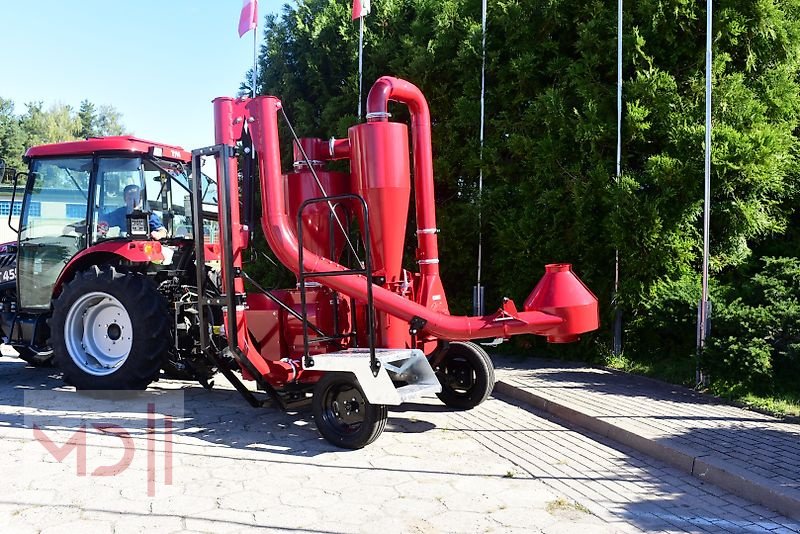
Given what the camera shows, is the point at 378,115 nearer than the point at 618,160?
Yes

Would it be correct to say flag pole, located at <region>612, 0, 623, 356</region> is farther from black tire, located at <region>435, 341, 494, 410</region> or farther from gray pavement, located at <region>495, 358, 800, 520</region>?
black tire, located at <region>435, 341, 494, 410</region>

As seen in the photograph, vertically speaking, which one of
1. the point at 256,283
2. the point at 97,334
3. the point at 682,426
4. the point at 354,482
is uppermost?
the point at 256,283

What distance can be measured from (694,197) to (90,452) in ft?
20.5

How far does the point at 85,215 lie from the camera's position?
7.25m

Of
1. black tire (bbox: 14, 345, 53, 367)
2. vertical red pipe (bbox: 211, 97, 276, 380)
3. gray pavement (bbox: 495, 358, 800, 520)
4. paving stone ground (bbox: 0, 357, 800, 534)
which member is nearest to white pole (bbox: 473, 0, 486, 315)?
gray pavement (bbox: 495, 358, 800, 520)

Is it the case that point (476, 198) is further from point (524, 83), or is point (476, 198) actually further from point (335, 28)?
point (335, 28)

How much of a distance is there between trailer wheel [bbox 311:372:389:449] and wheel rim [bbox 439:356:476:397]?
4.44 feet

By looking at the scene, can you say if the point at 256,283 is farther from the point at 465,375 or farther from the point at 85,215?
the point at 85,215

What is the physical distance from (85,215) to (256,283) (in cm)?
269

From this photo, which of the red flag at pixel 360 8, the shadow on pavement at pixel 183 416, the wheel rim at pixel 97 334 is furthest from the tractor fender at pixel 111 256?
the red flag at pixel 360 8

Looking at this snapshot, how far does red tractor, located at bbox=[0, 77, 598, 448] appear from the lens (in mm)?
5266

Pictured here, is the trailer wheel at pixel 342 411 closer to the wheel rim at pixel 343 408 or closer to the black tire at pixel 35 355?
the wheel rim at pixel 343 408

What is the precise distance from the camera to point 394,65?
32.2 feet

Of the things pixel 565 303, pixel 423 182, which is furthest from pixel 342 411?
pixel 423 182
